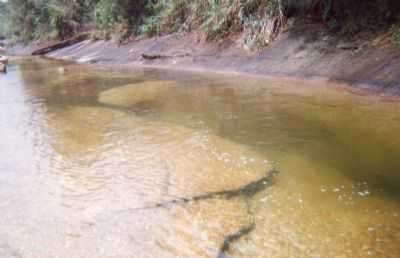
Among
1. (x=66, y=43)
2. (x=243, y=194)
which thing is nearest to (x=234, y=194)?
(x=243, y=194)

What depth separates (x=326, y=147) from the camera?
4.67 meters

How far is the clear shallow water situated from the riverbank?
84cm

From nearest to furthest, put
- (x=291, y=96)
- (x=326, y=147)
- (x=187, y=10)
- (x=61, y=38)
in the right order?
(x=326, y=147) → (x=291, y=96) → (x=187, y=10) → (x=61, y=38)

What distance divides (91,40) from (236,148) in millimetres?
19900

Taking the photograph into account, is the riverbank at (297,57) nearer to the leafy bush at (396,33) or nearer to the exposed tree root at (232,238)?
the leafy bush at (396,33)

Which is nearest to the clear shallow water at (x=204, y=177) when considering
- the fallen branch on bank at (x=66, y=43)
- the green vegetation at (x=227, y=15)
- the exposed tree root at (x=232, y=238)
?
the exposed tree root at (x=232, y=238)

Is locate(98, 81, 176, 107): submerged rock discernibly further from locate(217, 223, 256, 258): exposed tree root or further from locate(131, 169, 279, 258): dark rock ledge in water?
locate(217, 223, 256, 258): exposed tree root

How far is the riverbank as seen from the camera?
25.0 ft

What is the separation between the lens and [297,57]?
9.83m

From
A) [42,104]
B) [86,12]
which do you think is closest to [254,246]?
[42,104]

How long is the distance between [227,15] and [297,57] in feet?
13.0

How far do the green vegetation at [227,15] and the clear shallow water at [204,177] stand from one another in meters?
2.92

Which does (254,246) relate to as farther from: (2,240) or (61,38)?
(61,38)

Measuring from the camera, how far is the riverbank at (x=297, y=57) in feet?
25.0
